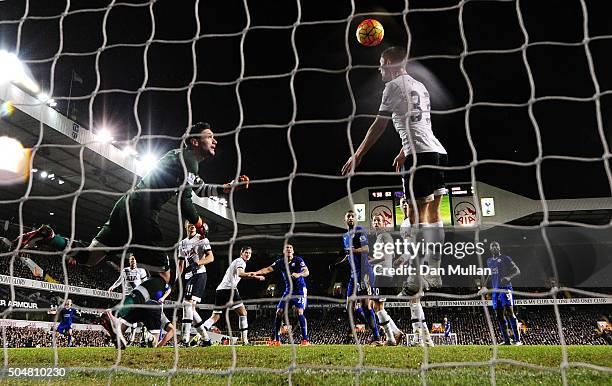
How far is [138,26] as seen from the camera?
10.1 metres

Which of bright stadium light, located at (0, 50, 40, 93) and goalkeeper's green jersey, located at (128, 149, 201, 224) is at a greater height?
bright stadium light, located at (0, 50, 40, 93)

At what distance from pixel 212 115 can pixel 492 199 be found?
19.1 m

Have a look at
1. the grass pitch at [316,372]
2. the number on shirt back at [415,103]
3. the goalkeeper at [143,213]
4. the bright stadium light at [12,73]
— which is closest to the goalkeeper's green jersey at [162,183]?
the goalkeeper at [143,213]

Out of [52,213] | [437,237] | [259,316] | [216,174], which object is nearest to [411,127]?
[437,237]

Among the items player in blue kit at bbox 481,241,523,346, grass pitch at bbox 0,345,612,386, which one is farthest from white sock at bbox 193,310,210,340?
player in blue kit at bbox 481,241,523,346

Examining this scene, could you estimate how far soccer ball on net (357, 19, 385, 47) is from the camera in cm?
628

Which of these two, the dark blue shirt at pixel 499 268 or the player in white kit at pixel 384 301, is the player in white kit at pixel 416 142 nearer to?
the player in white kit at pixel 384 301

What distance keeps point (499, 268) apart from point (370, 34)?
514 cm

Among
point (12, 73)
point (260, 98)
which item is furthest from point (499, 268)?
point (12, 73)

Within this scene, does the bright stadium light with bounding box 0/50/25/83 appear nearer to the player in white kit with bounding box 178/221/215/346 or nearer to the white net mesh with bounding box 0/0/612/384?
the white net mesh with bounding box 0/0/612/384

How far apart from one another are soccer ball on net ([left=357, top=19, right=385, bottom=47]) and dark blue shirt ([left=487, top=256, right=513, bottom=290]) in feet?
16.6

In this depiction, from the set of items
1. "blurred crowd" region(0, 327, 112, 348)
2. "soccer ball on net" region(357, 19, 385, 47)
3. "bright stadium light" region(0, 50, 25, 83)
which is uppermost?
"bright stadium light" region(0, 50, 25, 83)

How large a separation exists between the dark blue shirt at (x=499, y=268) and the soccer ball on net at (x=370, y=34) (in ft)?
16.6

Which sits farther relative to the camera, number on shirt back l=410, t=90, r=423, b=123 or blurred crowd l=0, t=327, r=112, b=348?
blurred crowd l=0, t=327, r=112, b=348
